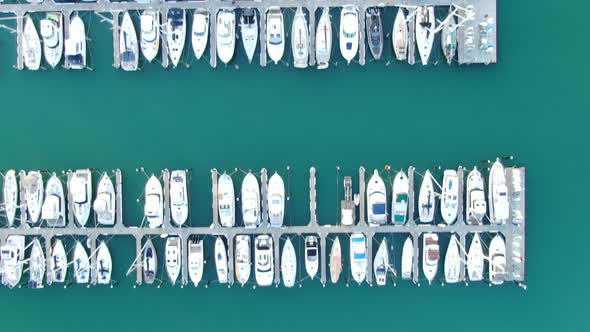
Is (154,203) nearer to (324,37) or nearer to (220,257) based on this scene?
(220,257)

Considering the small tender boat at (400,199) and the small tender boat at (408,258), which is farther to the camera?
the small tender boat at (408,258)

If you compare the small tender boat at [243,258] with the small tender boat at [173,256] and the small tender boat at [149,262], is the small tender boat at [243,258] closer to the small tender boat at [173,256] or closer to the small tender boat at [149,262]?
the small tender boat at [173,256]

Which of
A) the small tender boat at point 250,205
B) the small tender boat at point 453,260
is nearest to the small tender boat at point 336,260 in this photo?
the small tender boat at point 250,205

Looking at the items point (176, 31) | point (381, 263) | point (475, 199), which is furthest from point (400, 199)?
point (176, 31)

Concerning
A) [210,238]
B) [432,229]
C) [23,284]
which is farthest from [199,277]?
[432,229]

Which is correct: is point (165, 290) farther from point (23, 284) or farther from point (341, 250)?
point (341, 250)
